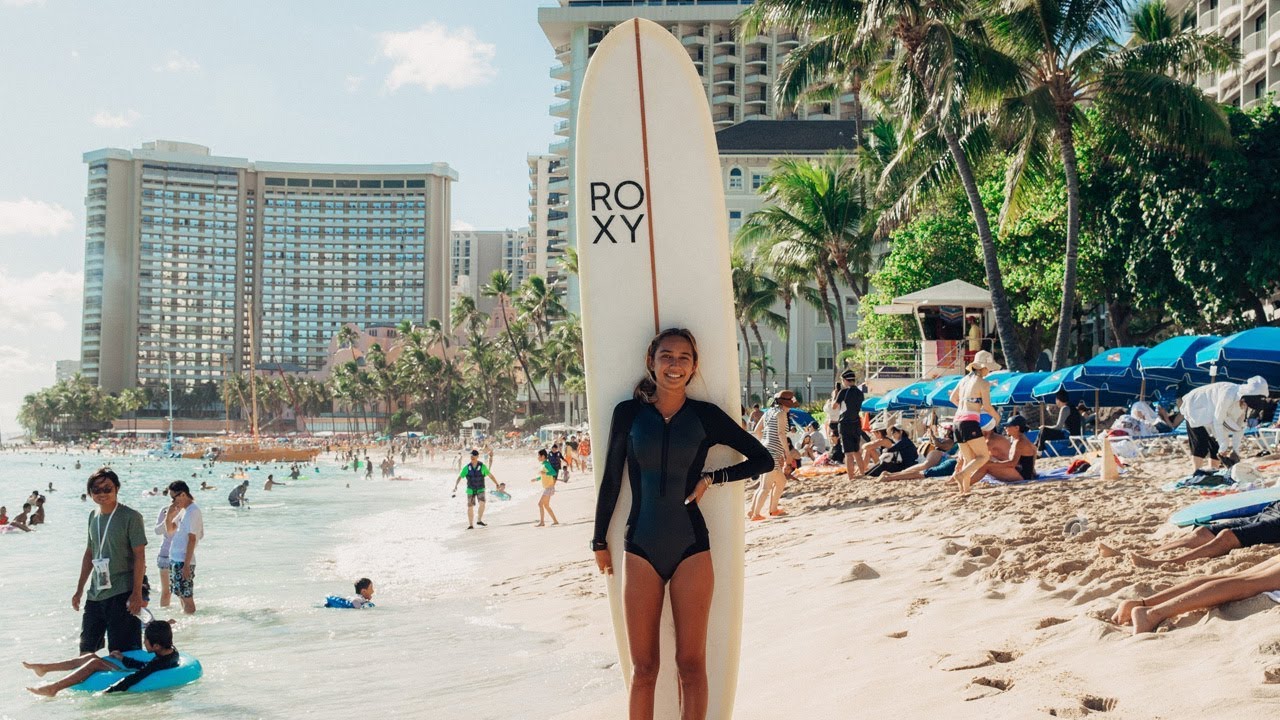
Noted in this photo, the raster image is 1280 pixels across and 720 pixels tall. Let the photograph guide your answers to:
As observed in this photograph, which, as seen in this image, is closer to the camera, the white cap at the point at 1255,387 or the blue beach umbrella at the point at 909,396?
the white cap at the point at 1255,387

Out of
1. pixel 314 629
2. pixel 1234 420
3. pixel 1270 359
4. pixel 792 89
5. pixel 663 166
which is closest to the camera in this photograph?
pixel 663 166

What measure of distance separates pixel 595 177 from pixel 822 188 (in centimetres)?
2696

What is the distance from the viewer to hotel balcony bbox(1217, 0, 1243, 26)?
4012 cm

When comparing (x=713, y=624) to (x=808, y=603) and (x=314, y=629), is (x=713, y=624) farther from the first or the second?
(x=314, y=629)

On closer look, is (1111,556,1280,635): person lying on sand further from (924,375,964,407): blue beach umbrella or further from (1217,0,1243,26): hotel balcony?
(1217,0,1243,26): hotel balcony

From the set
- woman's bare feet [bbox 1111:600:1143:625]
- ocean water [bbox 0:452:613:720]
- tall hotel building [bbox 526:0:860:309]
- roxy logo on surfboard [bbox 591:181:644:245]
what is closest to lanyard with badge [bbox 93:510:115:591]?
ocean water [bbox 0:452:613:720]

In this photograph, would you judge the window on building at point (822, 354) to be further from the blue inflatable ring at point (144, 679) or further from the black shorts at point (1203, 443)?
the blue inflatable ring at point (144, 679)

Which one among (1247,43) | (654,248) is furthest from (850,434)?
(1247,43)

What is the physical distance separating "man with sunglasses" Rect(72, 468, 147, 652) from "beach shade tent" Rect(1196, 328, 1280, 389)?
1072cm

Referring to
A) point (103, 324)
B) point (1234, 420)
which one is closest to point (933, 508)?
point (1234, 420)

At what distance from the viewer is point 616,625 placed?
3.98 meters

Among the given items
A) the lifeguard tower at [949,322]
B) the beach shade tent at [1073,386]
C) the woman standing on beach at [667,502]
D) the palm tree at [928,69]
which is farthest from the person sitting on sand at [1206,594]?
the lifeguard tower at [949,322]

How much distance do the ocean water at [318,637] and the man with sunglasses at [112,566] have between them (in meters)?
0.41

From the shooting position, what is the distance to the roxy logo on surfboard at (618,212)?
13.6 ft
